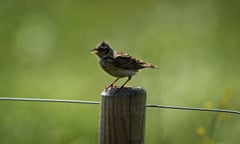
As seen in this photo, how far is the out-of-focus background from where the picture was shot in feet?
34.2

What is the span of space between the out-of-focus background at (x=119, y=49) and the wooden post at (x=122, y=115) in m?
3.06

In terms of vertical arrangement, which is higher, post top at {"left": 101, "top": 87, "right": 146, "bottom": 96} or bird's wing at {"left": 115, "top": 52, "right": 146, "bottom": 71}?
bird's wing at {"left": 115, "top": 52, "right": 146, "bottom": 71}

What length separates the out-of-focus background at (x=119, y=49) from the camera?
34.2ft

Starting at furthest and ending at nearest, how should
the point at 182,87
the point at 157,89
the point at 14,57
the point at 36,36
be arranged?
1. the point at 36,36
2. the point at 14,57
3. the point at 182,87
4. the point at 157,89

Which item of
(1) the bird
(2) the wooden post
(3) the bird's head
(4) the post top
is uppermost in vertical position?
(3) the bird's head

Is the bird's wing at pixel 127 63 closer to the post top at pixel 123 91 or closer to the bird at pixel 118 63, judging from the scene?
the bird at pixel 118 63

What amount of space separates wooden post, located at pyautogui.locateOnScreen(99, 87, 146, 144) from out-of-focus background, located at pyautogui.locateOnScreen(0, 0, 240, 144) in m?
3.06

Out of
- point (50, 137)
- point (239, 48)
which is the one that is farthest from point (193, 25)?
point (50, 137)

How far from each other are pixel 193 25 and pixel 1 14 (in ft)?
10.8

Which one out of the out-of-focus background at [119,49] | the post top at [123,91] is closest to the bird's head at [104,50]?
the post top at [123,91]

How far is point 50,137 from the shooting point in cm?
1021

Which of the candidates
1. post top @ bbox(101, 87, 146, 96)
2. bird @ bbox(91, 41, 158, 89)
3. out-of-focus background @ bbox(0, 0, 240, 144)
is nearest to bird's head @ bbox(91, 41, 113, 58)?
bird @ bbox(91, 41, 158, 89)

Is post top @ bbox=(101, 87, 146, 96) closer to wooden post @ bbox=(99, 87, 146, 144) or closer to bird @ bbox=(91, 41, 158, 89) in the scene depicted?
wooden post @ bbox=(99, 87, 146, 144)

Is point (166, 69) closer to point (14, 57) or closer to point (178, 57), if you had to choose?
point (178, 57)
